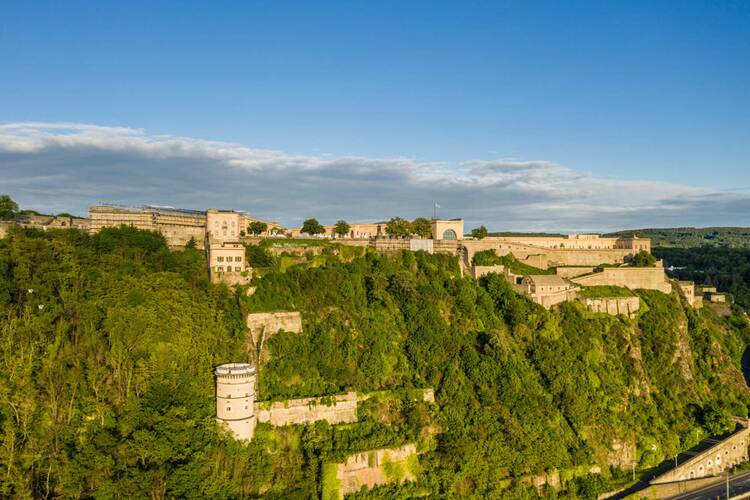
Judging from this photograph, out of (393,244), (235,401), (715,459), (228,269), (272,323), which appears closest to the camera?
(235,401)

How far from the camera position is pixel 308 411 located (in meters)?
40.6

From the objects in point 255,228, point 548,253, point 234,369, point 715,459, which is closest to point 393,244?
point 255,228

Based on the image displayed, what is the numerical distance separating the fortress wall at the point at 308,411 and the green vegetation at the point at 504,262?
94.3 ft

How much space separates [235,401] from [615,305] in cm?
4049

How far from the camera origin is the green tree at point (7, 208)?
6038 centimetres

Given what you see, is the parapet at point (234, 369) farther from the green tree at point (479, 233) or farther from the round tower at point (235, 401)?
the green tree at point (479, 233)

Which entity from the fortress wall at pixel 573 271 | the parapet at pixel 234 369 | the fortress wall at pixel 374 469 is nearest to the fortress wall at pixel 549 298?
the fortress wall at pixel 573 271

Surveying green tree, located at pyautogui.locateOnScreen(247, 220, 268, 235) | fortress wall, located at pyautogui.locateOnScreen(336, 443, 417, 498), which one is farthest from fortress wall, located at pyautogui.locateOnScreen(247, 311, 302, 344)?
green tree, located at pyautogui.locateOnScreen(247, 220, 268, 235)

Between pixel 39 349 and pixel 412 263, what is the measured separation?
33.3 meters

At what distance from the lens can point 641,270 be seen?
68.3 m

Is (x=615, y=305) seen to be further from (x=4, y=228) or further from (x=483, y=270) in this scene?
(x=4, y=228)

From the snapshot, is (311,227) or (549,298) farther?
(311,227)

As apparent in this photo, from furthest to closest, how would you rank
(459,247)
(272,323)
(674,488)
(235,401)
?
(459,247) < (674,488) < (272,323) < (235,401)

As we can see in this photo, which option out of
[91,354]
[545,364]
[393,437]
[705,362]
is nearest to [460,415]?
[393,437]
